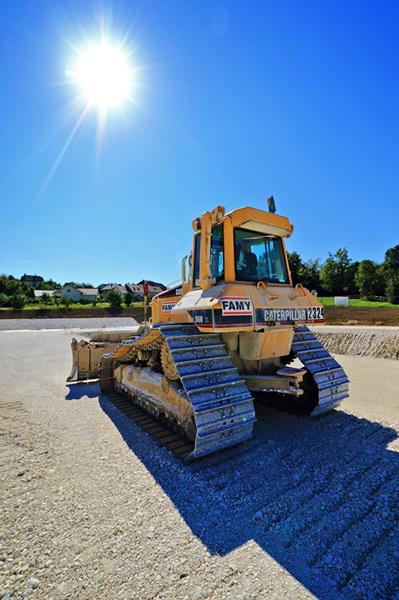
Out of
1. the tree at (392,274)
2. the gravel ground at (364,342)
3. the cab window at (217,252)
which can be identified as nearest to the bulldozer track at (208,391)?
the cab window at (217,252)

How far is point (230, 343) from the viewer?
4.46 metres

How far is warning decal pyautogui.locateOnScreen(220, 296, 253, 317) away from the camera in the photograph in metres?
3.54

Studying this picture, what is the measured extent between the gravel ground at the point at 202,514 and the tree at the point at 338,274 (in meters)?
57.2

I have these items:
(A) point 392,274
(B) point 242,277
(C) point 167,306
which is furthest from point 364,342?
(A) point 392,274

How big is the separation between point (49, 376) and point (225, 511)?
727 centimetres

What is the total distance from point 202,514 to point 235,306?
6.68 feet

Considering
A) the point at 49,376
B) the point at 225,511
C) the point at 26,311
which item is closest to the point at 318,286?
the point at 26,311

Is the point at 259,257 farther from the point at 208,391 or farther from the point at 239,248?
the point at 208,391

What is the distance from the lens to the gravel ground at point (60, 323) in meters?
26.7

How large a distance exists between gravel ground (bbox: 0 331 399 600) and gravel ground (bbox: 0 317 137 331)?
25.1 meters

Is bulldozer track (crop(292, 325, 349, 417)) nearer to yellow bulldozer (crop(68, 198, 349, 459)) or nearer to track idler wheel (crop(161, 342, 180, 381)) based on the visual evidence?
yellow bulldozer (crop(68, 198, 349, 459))

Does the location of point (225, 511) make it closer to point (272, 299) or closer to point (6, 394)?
point (272, 299)

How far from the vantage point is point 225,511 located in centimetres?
271

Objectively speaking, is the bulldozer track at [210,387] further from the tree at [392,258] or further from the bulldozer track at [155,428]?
the tree at [392,258]
